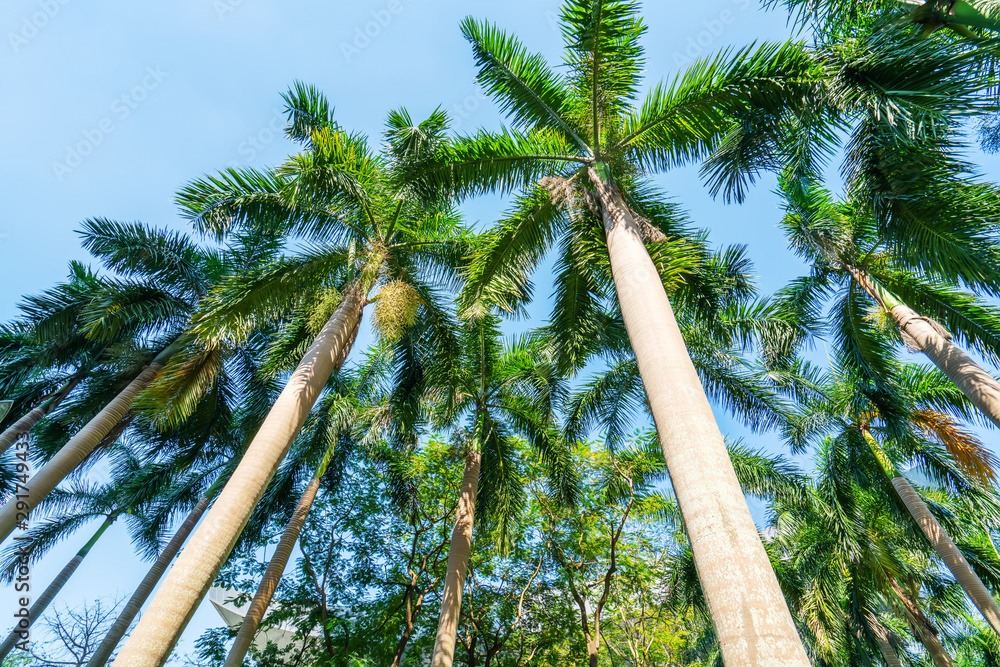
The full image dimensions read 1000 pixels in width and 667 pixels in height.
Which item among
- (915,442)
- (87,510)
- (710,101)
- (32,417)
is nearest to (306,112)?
(710,101)

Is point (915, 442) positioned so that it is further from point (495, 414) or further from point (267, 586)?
point (267, 586)

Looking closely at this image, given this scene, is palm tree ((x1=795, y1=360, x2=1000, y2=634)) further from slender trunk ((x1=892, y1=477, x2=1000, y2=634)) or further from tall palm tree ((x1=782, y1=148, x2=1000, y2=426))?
tall palm tree ((x1=782, y1=148, x2=1000, y2=426))

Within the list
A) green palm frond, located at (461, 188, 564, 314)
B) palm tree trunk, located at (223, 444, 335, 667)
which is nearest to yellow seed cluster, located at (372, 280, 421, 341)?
green palm frond, located at (461, 188, 564, 314)

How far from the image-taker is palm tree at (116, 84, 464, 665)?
6.18 metres

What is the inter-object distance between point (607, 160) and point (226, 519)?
697 centimetres

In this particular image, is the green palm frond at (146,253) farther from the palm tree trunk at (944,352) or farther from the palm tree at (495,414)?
the palm tree trunk at (944,352)

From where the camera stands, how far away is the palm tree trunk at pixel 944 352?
7.20 m

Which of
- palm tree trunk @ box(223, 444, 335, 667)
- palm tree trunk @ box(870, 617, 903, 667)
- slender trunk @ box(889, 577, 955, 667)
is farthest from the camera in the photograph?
palm tree trunk @ box(870, 617, 903, 667)

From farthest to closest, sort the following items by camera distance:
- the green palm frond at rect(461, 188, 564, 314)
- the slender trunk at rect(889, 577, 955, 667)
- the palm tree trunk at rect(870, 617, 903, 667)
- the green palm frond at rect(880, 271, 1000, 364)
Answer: the palm tree trunk at rect(870, 617, 903, 667), the slender trunk at rect(889, 577, 955, 667), the green palm frond at rect(880, 271, 1000, 364), the green palm frond at rect(461, 188, 564, 314)

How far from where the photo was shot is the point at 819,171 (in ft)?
21.6

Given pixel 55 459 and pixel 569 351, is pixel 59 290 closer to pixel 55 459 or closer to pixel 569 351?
pixel 55 459

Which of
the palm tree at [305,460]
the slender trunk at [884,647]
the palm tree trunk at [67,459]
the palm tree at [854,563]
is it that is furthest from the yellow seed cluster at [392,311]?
the slender trunk at [884,647]

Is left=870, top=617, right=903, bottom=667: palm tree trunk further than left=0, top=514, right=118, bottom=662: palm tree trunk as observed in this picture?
No

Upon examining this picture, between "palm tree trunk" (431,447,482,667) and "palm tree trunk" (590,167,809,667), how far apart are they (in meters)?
7.07
